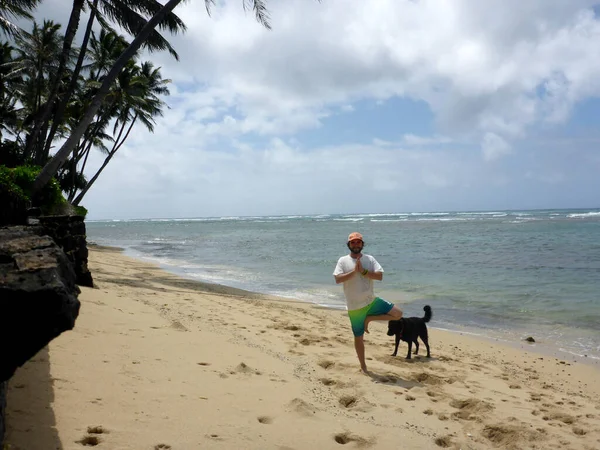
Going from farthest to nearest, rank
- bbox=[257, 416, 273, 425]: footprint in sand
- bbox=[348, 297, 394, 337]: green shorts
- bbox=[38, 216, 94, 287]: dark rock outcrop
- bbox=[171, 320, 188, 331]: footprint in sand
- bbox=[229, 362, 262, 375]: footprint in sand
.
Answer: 1. bbox=[38, 216, 94, 287]: dark rock outcrop
2. bbox=[171, 320, 188, 331]: footprint in sand
3. bbox=[348, 297, 394, 337]: green shorts
4. bbox=[229, 362, 262, 375]: footprint in sand
5. bbox=[257, 416, 273, 425]: footprint in sand

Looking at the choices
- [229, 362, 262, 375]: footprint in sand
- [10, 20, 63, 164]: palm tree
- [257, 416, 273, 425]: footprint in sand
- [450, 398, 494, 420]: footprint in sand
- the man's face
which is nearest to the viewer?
[257, 416, 273, 425]: footprint in sand

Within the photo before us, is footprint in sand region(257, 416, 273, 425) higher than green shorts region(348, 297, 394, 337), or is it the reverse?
green shorts region(348, 297, 394, 337)

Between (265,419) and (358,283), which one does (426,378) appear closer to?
(358,283)

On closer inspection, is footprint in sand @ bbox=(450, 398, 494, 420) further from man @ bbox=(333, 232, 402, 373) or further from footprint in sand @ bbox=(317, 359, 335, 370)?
footprint in sand @ bbox=(317, 359, 335, 370)

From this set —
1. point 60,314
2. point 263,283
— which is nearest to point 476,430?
point 60,314

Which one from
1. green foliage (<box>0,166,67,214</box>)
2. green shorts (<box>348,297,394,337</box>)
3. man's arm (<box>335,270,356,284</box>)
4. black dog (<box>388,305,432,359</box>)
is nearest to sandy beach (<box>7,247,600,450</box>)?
black dog (<box>388,305,432,359</box>)

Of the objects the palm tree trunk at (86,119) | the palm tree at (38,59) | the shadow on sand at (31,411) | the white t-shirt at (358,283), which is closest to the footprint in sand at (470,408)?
the white t-shirt at (358,283)

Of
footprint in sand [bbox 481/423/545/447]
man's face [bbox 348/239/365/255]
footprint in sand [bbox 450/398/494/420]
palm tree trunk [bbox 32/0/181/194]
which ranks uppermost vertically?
palm tree trunk [bbox 32/0/181/194]

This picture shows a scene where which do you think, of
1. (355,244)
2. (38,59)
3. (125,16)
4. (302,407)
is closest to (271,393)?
(302,407)

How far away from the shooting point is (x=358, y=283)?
4992 mm

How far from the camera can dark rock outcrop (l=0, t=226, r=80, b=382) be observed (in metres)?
1.24

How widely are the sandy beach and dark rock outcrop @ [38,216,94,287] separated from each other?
3.78 ft

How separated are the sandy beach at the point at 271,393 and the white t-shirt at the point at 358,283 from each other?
2.48ft

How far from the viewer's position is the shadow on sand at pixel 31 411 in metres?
2.48
